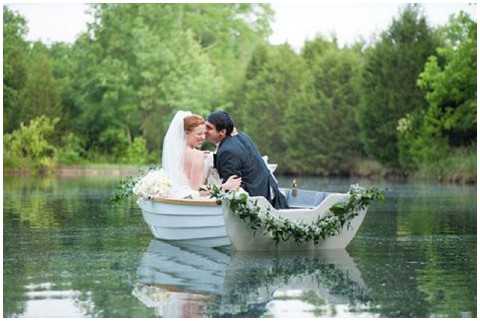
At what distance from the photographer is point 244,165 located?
45.4ft

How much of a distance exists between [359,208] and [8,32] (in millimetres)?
53090

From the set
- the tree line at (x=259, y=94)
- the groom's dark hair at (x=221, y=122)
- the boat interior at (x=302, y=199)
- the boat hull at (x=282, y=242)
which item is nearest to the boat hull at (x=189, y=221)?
the boat hull at (x=282, y=242)

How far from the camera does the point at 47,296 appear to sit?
31.4 ft

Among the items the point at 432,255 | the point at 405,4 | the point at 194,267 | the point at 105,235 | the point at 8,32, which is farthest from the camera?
the point at 8,32

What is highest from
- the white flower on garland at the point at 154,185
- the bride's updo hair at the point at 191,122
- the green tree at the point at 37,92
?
the green tree at the point at 37,92

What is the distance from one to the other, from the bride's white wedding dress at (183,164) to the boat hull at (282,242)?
4.63 ft

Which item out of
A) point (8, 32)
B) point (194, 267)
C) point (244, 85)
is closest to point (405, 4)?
point (244, 85)

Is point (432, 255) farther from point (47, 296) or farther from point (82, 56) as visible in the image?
point (82, 56)

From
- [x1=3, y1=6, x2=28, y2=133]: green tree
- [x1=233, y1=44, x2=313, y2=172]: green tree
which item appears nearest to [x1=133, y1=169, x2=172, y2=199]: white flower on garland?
[x1=233, y1=44, x2=313, y2=172]: green tree

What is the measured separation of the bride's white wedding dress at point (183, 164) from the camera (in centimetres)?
1463

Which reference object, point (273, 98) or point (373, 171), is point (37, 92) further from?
point (373, 171)

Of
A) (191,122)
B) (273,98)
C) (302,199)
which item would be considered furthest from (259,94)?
(191,122)

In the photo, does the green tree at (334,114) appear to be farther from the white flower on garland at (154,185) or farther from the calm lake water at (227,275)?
the white flower on garland at (154,185)

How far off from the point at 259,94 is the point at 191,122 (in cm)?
4309
